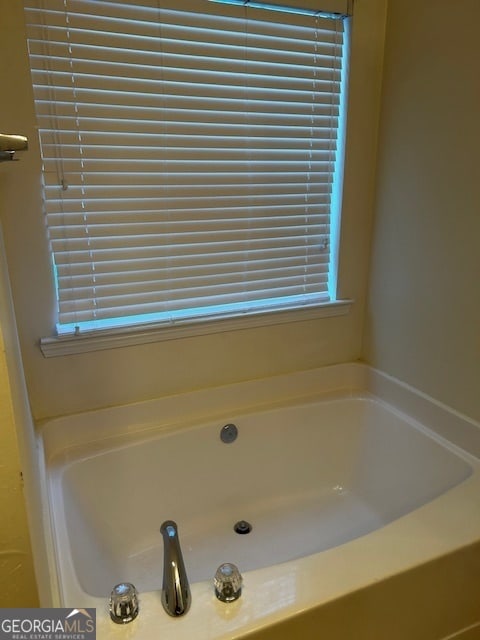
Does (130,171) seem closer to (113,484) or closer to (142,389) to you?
(142,389)

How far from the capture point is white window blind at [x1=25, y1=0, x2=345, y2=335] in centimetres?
139

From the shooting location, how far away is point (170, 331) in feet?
5.50

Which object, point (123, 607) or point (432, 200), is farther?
point (432, 200)

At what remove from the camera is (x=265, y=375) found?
1925mm

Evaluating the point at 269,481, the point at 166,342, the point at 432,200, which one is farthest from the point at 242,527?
the point at 432,200

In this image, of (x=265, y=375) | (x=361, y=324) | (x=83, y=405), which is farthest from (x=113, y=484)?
(x=361, y=324)

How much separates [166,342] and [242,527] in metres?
0.78

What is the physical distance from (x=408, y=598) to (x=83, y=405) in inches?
45.6

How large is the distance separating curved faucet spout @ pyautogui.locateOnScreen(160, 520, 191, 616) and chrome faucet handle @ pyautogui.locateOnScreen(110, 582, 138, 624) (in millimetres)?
67

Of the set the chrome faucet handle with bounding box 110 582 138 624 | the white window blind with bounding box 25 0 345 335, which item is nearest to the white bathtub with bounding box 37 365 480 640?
the chrome faucet handle with bounding box 110 582 138 624

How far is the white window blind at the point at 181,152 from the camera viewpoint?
1394 millimetres

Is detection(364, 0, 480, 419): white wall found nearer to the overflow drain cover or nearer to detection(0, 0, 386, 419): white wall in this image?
detection(0, 0, 386, 419): white wall

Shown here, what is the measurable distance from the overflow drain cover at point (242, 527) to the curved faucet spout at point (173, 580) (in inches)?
31.8

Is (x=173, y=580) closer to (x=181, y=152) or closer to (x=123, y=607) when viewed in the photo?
(x=123, y=607)
